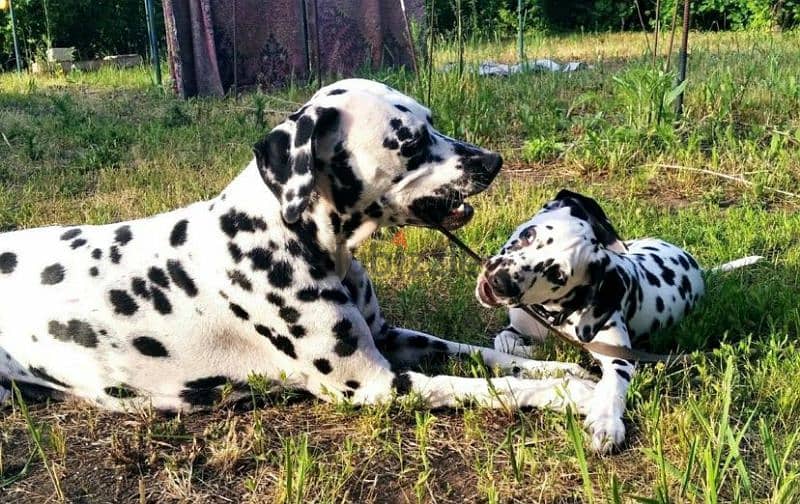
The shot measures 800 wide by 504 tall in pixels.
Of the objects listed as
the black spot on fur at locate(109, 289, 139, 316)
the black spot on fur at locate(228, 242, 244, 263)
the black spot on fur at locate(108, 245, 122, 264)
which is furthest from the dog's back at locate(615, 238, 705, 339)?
the black spot on fur at locate(108, 245, 122, 264)

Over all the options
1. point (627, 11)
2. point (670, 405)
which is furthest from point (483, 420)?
point (627, 11)

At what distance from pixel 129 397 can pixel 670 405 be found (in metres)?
2.38

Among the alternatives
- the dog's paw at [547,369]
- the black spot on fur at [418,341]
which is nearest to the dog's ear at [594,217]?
the dog's paw at [547,369]

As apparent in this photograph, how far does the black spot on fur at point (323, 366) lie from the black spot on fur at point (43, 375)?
46.5 inches

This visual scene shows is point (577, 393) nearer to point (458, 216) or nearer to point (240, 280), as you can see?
point (458, 216)

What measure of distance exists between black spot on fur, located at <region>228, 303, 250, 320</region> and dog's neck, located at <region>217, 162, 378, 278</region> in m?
0.39

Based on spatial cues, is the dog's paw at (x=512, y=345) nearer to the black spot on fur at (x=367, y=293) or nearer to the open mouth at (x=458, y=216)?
the black spot on fur at (x=367, y=293)

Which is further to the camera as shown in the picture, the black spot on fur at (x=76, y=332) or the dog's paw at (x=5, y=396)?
the dog's paw at (x=5, y=396)

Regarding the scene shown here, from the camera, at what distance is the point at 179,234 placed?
3.75m

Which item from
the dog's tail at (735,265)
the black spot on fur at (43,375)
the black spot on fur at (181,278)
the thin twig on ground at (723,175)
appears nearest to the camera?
the black spot on fur at (181,278)

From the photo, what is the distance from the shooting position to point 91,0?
1842 cm

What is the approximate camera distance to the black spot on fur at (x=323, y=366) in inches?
139

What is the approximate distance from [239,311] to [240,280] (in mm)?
138

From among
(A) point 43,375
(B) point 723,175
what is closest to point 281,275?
(A) point 43,375
